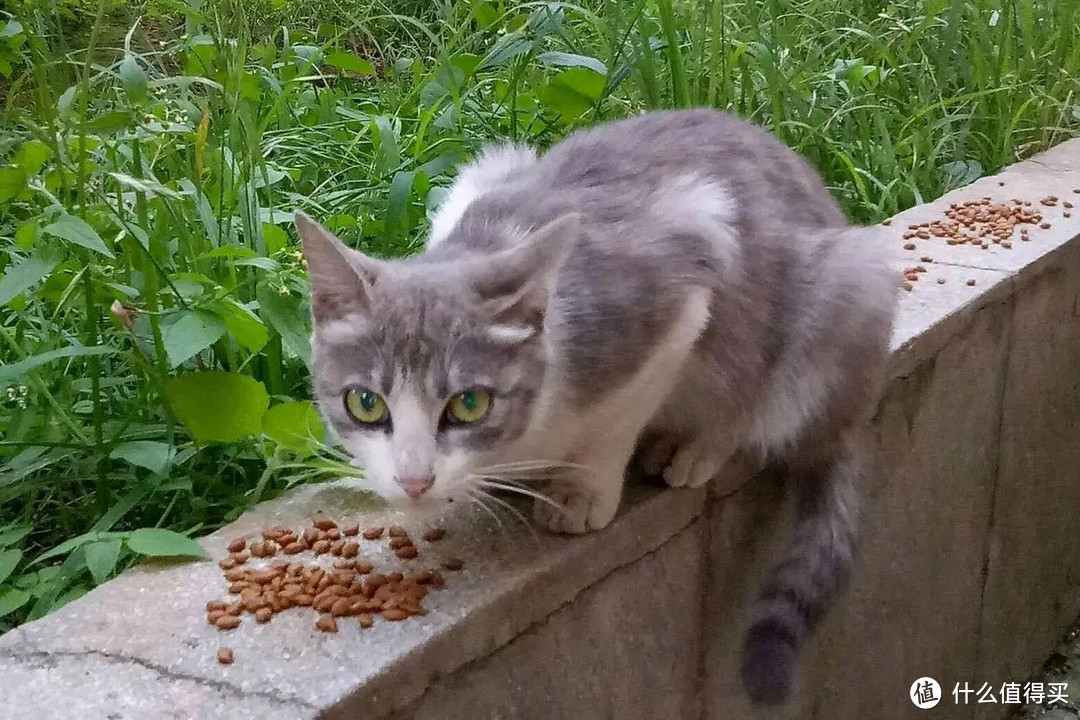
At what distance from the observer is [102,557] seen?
3.84ft

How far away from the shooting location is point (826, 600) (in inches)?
54.6

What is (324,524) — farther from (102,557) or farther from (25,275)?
(25,275)

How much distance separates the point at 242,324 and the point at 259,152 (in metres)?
0.63

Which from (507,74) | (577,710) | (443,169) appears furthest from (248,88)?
(577,710)

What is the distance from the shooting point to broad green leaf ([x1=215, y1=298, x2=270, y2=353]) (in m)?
1.35

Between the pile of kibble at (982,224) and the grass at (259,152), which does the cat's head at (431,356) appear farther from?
the pile of kibble at (982,224)

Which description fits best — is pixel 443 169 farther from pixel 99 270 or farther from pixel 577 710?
pixel 577 710

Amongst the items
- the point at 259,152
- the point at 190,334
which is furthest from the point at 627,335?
the point at 259,152

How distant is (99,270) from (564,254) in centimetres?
76

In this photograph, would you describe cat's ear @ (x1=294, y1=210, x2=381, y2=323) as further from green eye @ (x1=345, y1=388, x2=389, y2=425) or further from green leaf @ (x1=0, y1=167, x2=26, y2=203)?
green leaf @ (x1=0, y1=167, x2=26, y2=203)

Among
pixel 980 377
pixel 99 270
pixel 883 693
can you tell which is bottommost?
pixel 883 693

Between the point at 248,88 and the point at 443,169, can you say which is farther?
the point at 443,169

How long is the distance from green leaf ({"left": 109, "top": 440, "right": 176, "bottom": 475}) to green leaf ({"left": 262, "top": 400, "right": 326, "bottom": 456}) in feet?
0.41

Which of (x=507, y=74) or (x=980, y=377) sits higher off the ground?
(x=507, y=74)
